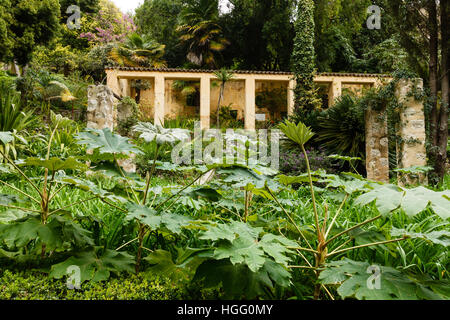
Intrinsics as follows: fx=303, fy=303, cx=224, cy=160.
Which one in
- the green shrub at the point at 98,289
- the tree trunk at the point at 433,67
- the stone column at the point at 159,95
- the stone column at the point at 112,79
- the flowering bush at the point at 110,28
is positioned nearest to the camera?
the green shrub at the point at 98,289

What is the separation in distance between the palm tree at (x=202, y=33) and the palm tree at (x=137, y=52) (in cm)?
204

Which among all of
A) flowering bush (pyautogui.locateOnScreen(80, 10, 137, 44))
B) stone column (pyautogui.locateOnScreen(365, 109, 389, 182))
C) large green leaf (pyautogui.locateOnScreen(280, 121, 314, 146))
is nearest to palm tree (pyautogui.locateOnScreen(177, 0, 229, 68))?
flowering bush (pyautogui.locateOnScreen(80, 10, 137, 44))

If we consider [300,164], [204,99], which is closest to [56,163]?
[300,164]

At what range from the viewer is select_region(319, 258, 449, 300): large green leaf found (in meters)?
1.05

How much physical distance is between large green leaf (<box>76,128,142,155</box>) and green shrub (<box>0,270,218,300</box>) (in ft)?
1.98

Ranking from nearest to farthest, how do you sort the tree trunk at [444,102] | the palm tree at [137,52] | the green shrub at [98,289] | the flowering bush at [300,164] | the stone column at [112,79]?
the green shrub at [98,289] < the tree trunk at [444,102] < the flowering bush at [300,164] < the stone column at [112,79] < the palm tree at [137,52]

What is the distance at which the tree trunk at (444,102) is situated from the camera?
529 cm

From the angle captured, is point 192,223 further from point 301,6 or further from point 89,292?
point 301,6

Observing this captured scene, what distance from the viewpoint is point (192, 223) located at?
126cm

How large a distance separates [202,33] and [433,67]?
16665mm

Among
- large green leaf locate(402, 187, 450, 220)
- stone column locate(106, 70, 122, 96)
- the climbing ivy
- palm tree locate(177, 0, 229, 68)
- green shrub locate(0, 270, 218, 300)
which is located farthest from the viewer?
palm tree locate(177, 0, 229, 68)

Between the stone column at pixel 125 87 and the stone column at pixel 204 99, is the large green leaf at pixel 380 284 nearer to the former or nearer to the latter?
the stone column at pixel 204 99

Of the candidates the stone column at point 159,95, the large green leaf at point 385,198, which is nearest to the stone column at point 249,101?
the stone column at point 159,95

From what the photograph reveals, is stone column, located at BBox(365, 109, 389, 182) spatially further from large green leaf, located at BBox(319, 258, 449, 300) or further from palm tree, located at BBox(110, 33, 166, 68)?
palm tree, located at BBox(110, 33, 166, 68)
